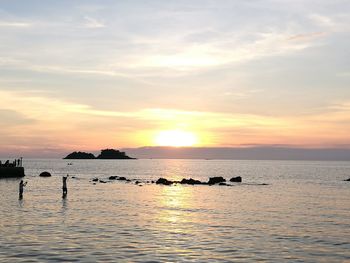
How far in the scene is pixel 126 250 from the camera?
1144 inches

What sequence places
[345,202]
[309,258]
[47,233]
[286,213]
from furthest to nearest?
[345,202], [286,213], [47,233], [309,258]

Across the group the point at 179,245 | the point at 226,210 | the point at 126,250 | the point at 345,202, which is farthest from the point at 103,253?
the point at 345,202

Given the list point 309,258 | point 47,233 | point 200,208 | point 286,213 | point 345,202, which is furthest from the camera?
point 345,202

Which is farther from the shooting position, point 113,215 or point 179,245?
point 113,215

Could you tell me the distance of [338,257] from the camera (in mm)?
27953

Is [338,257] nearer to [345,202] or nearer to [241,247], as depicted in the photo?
[241,247]

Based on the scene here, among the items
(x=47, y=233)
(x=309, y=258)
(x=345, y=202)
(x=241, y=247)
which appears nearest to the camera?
(x=309, y=258)

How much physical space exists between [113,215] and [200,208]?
13.6 metres

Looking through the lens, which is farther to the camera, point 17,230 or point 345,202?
point 345,202

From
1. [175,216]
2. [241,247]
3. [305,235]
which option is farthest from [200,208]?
[241,247]

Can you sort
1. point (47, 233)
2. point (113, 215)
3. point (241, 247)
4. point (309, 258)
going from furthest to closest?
1. point (113, 215)
2. point (47, 233)
3. point (241, 247)
4. point (309, 258)

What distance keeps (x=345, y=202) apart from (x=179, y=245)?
42.2 metres

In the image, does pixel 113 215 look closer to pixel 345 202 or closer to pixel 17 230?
pixel 17 230

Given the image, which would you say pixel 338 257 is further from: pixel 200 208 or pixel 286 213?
pixel 200 208
